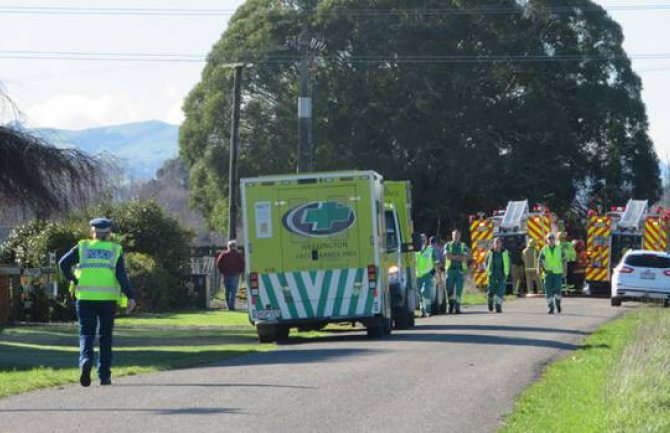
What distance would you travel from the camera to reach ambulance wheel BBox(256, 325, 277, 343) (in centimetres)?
2541

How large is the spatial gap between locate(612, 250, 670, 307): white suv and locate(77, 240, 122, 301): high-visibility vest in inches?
953

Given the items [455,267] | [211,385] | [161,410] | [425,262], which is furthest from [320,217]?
[161,410]

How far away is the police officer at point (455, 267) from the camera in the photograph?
114 feet

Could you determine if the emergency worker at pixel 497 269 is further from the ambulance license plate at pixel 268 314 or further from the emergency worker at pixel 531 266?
the ambulance license plate at pixel 268 314

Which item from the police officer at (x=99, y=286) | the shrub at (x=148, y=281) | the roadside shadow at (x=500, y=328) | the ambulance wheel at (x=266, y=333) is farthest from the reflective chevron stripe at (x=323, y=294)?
the shrub at (x=148, y=281)

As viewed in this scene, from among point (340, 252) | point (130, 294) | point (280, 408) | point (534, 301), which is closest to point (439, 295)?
point (534, 301)

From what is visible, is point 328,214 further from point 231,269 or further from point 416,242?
point 231,269

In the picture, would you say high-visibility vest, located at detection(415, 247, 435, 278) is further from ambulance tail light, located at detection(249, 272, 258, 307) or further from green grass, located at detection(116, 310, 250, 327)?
ambulance tail light, located at detection(249, 272, 258, 307)

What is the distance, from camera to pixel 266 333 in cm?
2552

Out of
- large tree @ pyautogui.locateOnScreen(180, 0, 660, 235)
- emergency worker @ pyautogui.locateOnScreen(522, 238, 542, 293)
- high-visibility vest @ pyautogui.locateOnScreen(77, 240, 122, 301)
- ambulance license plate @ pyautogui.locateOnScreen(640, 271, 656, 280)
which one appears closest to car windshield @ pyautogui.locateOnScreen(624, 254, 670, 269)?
ambulance license plate @ pyautogui.locateOnScreen(640, 271, 656, 280)

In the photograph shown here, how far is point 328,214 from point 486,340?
3234 millimetres

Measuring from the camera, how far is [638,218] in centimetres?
4547

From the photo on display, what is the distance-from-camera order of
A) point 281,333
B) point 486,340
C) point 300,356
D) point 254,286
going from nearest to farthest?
point 300,356 < point 486,340 < point 254,286 < point 281,333

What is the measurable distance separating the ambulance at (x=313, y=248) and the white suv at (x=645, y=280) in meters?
15.4
